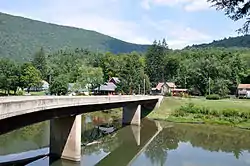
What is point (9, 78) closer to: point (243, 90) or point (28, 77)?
point (28, 77)

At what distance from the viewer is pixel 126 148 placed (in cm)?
3400

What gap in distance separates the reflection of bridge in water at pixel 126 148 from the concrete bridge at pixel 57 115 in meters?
1.22

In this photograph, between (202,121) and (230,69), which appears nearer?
(202,121)

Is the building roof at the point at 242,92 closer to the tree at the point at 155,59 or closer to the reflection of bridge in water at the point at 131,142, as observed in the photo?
the tree at the point at 155,59

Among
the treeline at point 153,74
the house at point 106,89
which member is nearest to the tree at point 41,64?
the treeline at point 153,74

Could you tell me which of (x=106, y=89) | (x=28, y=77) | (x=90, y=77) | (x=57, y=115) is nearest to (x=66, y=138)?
(x=57, y=115)

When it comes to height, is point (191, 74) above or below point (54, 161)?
above

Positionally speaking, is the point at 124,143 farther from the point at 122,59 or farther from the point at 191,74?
the point at 122,59

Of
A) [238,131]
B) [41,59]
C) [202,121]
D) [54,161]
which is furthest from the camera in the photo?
[41,59]

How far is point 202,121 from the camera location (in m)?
52.1

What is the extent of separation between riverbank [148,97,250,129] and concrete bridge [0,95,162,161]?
21.6 metres

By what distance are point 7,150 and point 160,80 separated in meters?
76.9

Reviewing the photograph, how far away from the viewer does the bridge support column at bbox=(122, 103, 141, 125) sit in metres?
48.9

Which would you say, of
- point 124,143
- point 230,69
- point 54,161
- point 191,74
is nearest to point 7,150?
point 54,161
